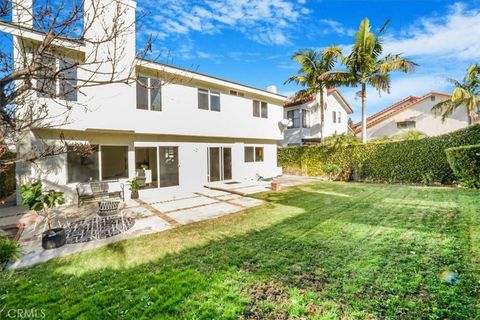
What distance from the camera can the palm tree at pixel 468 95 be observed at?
72.5 feet

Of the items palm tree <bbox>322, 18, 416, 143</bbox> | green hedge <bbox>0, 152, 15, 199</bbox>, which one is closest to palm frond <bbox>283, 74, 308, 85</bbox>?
palm tree <bbox>322, 18, 416, 143</bbox>

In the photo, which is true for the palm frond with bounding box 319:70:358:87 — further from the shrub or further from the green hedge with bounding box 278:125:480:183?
the shrub

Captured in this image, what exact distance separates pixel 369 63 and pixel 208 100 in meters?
12.9

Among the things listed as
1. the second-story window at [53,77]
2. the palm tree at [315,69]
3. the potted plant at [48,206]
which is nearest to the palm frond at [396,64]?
the palm tree at [315,69]

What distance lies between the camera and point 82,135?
11172 millimetres

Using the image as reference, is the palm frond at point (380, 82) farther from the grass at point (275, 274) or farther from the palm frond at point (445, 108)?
the grass at point (275, 274)

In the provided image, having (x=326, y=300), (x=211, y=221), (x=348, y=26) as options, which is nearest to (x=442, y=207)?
(x=326, y=300)

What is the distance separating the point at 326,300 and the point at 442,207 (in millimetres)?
7502

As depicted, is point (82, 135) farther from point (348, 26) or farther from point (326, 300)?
point (348, 26)

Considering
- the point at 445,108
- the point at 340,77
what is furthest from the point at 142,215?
the point at 445,108

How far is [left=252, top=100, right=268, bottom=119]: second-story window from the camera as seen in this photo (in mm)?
18500

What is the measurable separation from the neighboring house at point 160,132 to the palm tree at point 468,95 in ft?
58.3

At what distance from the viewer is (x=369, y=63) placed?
58.7ft

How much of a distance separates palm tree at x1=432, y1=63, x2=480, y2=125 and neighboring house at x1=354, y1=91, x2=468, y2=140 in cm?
144
